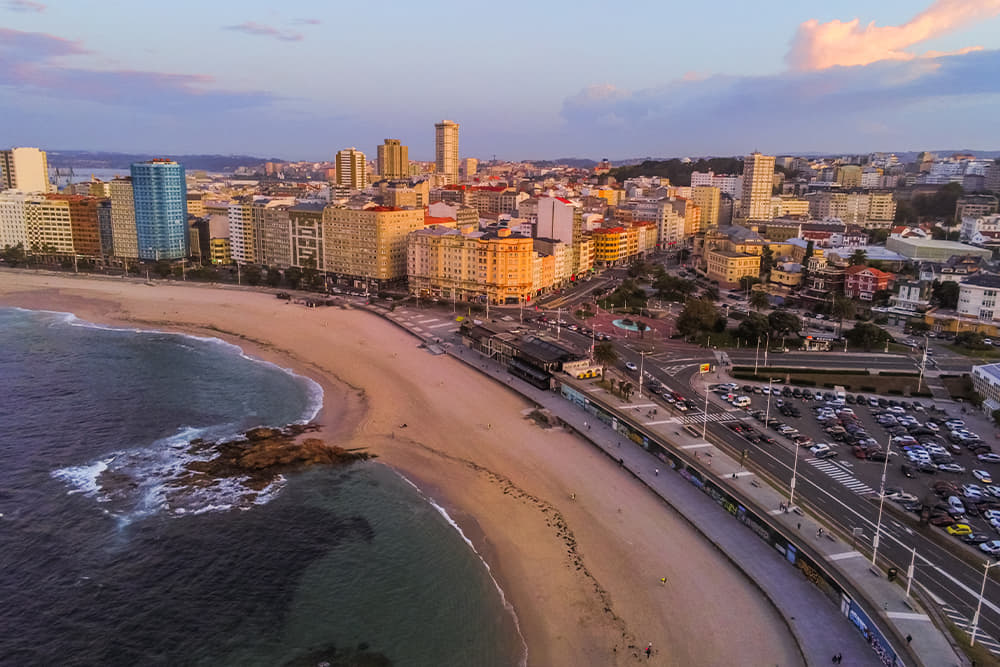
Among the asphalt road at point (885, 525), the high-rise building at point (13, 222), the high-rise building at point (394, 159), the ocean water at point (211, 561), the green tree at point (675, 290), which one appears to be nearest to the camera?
the ocean water at point (211, 561)

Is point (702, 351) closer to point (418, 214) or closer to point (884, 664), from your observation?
point (884, 664)

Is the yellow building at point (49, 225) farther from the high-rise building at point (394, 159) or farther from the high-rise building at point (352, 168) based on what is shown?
the high-rise building at point (394, 159)

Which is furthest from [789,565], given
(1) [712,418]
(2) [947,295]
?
(2) [947,295]

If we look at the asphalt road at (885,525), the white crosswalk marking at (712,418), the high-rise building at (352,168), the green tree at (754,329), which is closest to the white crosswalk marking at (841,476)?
the asphalt road at (885,525)

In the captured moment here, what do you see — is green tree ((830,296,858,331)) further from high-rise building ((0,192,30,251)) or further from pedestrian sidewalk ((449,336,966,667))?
high-rise building ((0,192,30,251))

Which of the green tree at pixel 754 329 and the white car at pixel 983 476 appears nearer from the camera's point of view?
the white car at pixel 983 476

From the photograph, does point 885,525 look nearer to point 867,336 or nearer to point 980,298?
point 867,336
